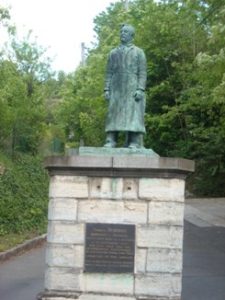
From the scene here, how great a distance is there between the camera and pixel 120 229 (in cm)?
842

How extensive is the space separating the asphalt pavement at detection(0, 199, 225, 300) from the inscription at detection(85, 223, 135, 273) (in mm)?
1769

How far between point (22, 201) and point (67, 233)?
933 centimetres

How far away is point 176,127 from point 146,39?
4692 mm

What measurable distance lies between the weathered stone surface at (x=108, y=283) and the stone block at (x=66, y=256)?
0.23 meters

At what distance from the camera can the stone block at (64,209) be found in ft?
28.0

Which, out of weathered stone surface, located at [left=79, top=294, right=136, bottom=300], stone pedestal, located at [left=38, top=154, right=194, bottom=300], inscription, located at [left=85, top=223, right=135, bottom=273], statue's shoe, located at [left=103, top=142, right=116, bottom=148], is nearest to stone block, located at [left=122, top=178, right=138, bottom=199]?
stone pedestal, located at [left=38, top=154, right=194, bottom=300]

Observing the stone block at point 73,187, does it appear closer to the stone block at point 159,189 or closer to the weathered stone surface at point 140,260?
the stone block at point 159,189

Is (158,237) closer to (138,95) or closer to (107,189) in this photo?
(107,189)

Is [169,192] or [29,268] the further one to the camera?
[29,268]

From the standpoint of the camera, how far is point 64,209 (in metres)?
8.55

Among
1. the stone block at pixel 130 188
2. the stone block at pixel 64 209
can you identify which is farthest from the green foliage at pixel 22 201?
the stone block at pixel 130 188

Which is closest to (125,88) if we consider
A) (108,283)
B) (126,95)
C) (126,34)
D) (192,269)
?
(126,95)

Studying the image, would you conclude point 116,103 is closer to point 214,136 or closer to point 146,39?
point 214,136

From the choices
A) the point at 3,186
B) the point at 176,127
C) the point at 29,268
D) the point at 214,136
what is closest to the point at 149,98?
Answer: the point at 176,127
